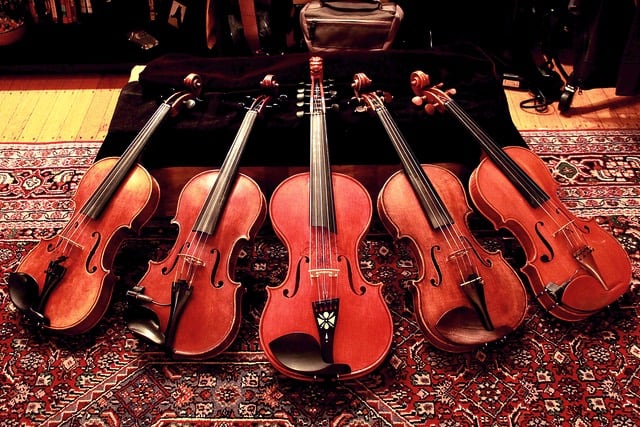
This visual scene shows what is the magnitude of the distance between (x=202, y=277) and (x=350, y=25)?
174 centimetres

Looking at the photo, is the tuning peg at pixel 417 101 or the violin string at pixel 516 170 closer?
the violin string at pixel 516 170

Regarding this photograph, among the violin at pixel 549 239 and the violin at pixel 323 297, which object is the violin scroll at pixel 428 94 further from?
the violin at pixel 323 297

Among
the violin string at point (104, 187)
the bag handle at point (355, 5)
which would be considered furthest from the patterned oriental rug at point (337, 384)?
the bag handle at point (355, 5)

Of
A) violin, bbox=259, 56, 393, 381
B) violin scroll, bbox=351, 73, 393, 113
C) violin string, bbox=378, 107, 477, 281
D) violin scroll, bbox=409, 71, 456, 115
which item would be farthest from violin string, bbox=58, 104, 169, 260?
violin scroll, bbox=409, 71, 456, 115

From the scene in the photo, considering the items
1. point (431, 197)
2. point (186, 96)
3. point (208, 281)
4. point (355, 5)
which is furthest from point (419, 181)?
point (355, 5)

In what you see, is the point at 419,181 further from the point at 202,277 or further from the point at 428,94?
the point at 202,277

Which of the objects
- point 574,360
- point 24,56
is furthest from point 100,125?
point 574,360

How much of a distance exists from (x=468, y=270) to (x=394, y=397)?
1.61ft

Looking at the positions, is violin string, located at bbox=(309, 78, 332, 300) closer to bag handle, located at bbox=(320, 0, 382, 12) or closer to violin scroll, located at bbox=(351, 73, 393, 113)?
violin scroll, located at bbox=(351, 73, 393, 113)

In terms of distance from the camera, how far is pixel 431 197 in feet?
6.02

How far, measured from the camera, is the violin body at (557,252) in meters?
1.77

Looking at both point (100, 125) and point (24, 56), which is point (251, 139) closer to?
point (100, 125)

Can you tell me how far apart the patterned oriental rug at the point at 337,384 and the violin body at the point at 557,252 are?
172 millimetres

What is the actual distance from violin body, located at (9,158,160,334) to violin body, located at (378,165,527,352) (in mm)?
908
